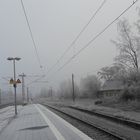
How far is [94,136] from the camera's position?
656 inches

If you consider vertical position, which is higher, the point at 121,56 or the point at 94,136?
the point at 121,56

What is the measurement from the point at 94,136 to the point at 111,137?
1.17 m

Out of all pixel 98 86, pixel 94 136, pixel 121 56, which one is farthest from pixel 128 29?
pixel 94 136

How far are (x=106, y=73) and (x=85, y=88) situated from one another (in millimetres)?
9251

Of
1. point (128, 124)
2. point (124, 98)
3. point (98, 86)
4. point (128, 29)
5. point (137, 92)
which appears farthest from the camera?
point (98, 86)

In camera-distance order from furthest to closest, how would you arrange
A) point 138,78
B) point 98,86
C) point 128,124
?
point 98,86
point 138,78
point 128,124

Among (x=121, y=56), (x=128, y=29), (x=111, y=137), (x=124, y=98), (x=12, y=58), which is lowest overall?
(x=111, y=137)

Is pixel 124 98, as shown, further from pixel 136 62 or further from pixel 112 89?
pixel 112 89

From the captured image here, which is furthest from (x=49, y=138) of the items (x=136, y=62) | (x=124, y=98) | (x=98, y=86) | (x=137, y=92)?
(x=98, y=86)

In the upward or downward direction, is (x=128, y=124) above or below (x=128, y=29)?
below

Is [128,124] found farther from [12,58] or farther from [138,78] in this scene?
[138,78]

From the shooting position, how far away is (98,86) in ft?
414

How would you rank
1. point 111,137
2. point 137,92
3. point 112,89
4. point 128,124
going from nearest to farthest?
1. point 111,137
2. point 128,124
3. point 137,92
4. point 112,89

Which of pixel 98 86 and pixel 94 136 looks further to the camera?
pixel 98 86
